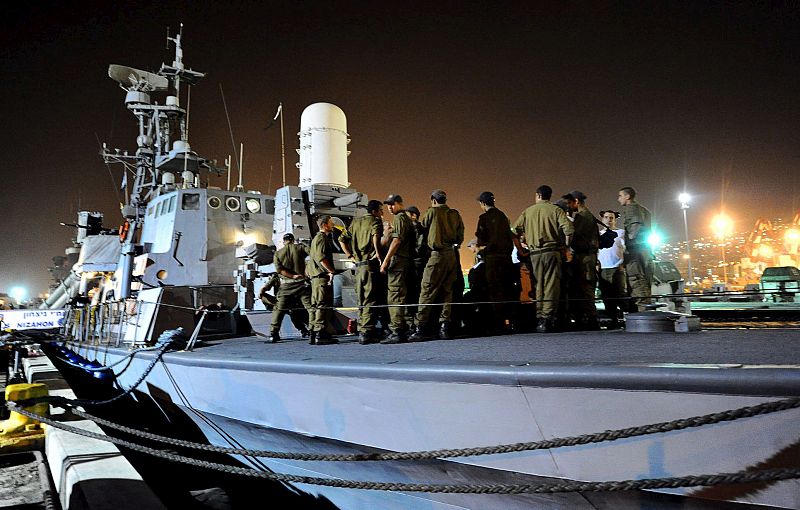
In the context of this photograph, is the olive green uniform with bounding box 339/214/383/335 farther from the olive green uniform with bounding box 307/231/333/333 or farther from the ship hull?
the ship hull

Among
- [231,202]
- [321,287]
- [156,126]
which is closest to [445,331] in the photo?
[321,287]

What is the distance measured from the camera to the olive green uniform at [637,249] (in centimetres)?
534

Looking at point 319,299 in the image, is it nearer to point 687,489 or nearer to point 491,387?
point 491,387

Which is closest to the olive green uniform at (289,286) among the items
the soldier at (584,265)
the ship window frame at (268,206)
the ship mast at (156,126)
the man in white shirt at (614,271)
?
the soldier at (584,265)

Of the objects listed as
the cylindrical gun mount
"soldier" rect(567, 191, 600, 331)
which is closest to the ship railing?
the cylindrical gun mount

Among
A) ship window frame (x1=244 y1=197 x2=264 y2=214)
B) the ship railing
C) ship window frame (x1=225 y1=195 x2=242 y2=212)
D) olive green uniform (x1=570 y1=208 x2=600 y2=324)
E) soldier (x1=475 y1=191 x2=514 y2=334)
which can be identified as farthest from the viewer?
ship window frame (x1=244 y1=197 x2=264 y2=214)

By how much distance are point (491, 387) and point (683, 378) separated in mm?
765

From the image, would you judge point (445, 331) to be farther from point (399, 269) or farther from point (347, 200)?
point (347, 200)

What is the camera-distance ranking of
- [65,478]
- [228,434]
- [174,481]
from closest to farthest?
[65,478] < [228,434] < [174,481]

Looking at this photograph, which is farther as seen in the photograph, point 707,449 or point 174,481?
point 174,481

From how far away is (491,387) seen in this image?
221 centimetres

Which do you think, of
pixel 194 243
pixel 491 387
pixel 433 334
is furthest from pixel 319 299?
pixel 194 243

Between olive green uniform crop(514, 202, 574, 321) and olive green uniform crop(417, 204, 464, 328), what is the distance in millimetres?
698

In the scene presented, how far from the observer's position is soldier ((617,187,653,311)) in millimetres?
5344
